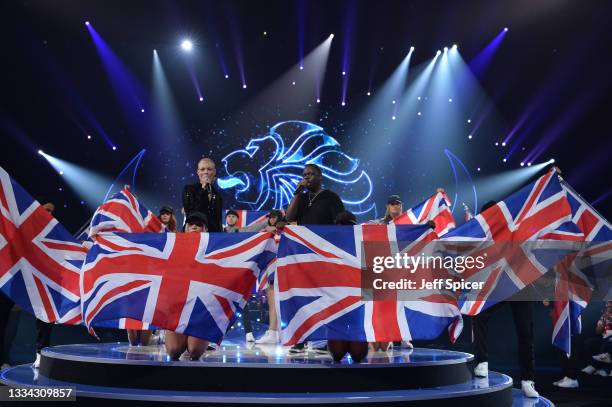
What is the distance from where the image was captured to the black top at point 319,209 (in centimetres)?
637

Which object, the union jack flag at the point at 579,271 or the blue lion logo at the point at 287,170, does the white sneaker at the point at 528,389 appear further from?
the blue lion logo at the point at 287,170

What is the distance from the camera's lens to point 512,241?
654 centimetres

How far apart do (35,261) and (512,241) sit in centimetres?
480

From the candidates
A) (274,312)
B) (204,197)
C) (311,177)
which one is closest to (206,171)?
(204,197)

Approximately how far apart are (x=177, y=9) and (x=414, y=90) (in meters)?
5.45

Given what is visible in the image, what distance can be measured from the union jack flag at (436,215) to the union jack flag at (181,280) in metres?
4.03

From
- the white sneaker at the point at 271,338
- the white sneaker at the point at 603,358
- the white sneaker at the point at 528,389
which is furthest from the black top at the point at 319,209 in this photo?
the white sneaker at the point at 603,358

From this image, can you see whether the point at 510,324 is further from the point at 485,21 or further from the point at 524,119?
the point at 485,21

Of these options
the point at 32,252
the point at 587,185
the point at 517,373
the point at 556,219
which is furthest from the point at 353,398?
the point at 587,185

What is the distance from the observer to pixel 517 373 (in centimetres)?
912

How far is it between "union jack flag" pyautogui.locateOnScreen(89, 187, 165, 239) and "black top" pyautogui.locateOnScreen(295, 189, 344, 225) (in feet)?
7.44

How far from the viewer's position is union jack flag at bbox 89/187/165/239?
7473 millimetres

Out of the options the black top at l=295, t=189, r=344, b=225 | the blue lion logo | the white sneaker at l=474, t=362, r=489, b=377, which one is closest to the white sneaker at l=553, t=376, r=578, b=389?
the white sneaker at l=474, t=362, r=489, b=377

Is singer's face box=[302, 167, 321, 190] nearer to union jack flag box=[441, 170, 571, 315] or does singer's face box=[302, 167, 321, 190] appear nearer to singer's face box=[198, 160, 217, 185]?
singer's face box=[198, 160, 217, 185]
